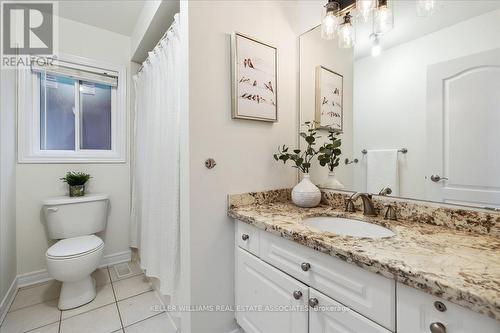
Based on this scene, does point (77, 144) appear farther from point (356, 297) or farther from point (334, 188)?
point (356, 297)

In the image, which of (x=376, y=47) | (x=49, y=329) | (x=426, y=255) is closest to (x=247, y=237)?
(x=426, y=255)

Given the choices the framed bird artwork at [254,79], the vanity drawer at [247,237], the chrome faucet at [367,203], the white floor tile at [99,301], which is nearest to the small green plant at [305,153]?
the framed bird artwork at [254,79]

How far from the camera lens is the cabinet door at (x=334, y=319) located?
0.67 m

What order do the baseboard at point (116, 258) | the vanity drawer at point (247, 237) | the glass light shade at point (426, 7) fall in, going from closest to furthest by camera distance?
the glass light shade at point (426, 7), the vanity drawer at point (247, 237), the baseboard at point (116, 258)

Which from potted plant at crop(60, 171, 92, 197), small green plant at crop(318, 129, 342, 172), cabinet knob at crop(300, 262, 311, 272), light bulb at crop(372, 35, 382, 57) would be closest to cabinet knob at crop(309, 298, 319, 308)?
cabinet knob at crop(300, 262, 311, 272)

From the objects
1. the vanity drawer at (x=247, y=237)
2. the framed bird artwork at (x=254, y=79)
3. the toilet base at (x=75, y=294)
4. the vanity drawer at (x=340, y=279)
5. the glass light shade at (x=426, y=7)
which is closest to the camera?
the vanity drawer at (x=340, y=279)

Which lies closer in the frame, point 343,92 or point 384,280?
point 384,280

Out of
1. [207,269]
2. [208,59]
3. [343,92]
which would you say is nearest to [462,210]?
[343,92]

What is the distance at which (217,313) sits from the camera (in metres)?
1.21

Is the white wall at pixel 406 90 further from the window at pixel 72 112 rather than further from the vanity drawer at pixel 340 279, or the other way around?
the window at pixel 72 112

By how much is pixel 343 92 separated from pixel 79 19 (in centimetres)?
234

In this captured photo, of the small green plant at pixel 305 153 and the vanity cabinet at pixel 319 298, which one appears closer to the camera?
the vanity cabinet at pixel 319 298

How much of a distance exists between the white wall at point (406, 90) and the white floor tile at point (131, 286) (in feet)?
5.91

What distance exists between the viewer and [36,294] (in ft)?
5.72
